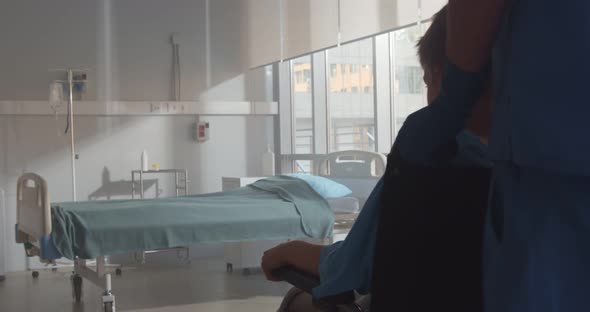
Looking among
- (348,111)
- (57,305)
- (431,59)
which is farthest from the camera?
(348,111)

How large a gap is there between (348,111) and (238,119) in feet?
3.63

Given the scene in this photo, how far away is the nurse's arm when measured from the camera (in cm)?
65

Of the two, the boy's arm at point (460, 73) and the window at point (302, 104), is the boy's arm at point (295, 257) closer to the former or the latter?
the boy's arm at point (460, 73)

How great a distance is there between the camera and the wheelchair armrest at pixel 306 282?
1.10 metres

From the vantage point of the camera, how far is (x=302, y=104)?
20.8 ft

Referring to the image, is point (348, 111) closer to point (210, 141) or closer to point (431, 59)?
point (210, 141)

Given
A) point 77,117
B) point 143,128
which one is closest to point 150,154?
point 143,128

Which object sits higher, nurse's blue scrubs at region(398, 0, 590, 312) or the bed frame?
nurse's blue scrubs at region(398, 0, 590, 312)

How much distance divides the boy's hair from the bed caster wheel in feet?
12.0

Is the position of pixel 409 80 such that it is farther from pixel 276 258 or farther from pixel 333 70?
pixel 276 258

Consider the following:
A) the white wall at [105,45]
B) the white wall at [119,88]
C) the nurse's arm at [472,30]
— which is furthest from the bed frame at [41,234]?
the nurse's arm at [472,30]

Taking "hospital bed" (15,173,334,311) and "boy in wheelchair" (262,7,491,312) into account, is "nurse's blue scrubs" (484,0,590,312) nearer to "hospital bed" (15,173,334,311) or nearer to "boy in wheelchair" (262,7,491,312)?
"boy in wheelchair" (262,7,491,312)

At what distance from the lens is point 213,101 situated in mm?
6121

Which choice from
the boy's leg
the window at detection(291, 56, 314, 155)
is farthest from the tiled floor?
the boy's leg
